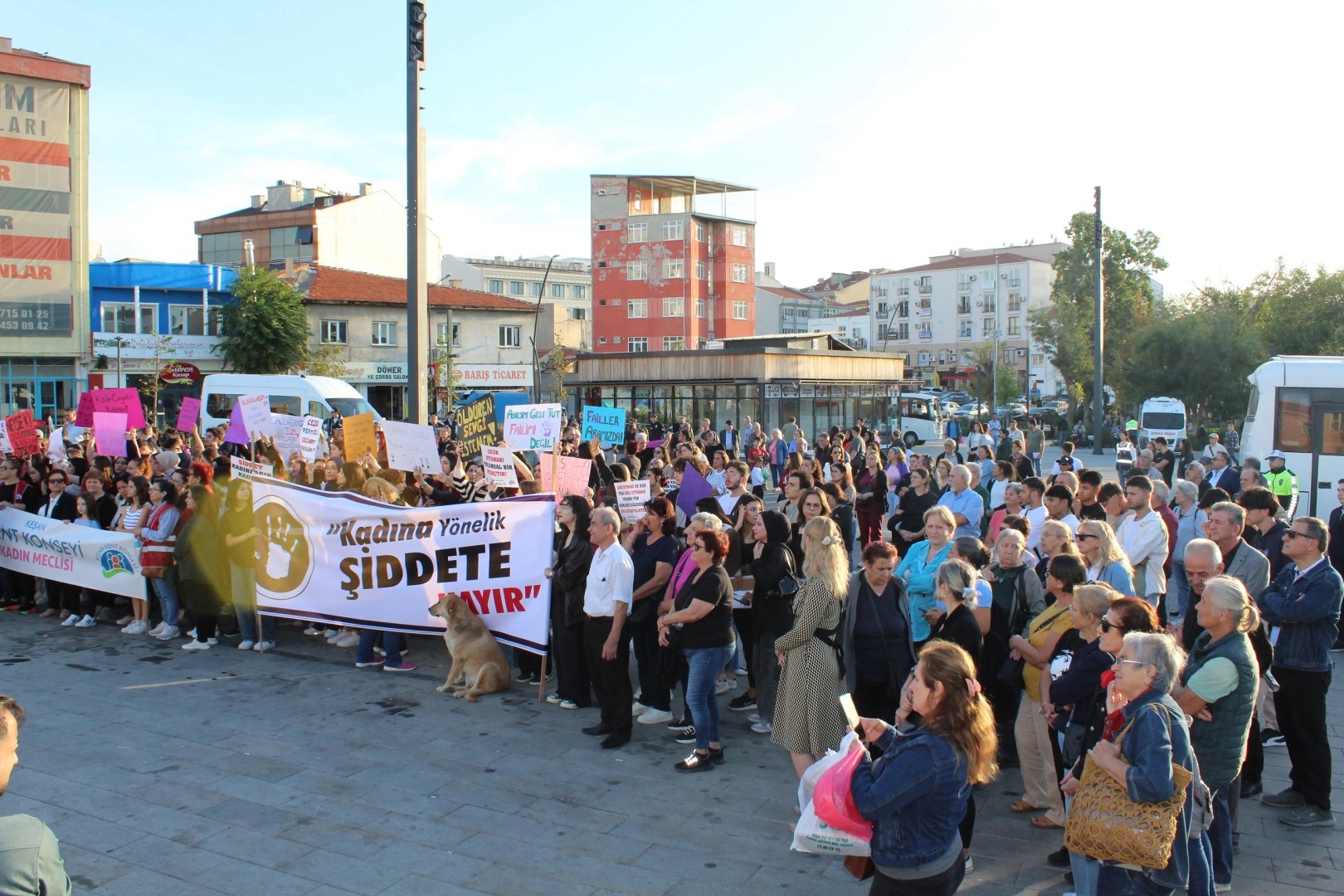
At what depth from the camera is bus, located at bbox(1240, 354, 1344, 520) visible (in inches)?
630

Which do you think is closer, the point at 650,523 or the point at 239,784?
the point at 239,784

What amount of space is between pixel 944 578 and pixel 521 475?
22.1ft

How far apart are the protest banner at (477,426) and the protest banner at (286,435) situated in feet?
11.9

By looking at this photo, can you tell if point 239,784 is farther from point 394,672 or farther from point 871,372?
point 871,372

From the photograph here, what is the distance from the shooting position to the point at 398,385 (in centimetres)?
→ 4931

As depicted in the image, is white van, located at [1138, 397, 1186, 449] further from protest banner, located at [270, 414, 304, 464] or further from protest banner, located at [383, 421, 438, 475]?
protest banner, located at [383, 421, 438, 475]

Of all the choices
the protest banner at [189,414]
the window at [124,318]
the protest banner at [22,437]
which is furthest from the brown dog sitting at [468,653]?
the window at [124,318]

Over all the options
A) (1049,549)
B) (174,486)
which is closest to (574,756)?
(1049,549)

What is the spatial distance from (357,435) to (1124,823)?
10.2 m

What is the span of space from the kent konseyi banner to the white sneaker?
1.08m

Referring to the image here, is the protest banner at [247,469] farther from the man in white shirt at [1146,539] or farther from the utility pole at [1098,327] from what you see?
the utility pole at [1098,327]

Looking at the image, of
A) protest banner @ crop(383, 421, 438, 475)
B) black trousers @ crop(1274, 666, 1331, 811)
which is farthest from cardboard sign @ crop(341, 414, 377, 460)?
black trousers @ crop(1274, 666, 1331, 811)

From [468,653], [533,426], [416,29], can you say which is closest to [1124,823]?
[468,653]

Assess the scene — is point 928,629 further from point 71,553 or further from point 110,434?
point 110,434
